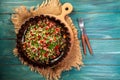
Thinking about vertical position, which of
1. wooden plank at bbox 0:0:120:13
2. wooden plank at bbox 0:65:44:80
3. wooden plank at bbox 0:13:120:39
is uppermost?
wooden plank at bbox 0:0:120:13

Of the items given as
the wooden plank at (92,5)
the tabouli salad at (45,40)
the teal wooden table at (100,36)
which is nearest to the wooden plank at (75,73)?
the teal wooden table at (100,36)

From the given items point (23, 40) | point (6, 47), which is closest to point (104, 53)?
point (23, 40)

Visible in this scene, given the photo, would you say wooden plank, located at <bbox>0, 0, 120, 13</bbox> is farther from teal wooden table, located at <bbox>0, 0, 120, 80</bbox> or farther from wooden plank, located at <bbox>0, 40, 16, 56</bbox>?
wooden plank, located at <bbox>0, 40, 16, 56</bbox>

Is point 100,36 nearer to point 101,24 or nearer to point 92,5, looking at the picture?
point 101,24

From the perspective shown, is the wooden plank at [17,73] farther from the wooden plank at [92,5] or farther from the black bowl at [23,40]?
the wooden plank at [92,5]

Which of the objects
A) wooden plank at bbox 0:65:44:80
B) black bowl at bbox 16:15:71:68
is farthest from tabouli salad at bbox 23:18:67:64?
wooden plank at bbox 0:65:44:80

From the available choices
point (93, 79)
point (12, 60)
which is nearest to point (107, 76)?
point (93, 79)
